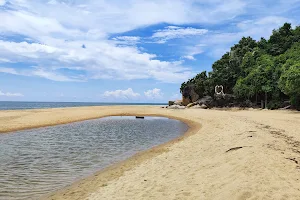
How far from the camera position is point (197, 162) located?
12.0 metres

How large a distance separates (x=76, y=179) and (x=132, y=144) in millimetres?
9228

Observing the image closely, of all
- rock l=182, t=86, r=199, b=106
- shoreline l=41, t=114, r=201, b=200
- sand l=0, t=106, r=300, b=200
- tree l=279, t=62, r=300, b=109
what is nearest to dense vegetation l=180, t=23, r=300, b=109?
tree l=279, t=62, r=300, b=109

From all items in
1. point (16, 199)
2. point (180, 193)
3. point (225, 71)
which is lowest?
point (16, 199)

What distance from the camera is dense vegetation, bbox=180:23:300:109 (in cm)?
4196

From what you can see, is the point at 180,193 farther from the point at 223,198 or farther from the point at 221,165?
the point at 221,165

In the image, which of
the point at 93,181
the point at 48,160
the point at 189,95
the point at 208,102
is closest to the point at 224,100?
the point at 208,102

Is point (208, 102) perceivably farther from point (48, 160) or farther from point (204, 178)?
point (204, 178)

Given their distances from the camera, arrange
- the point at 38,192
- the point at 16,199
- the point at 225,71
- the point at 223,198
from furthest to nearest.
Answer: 1. the point at 225,71
2. the point at 38,192
3. the point at 16,199
4. the point at 223,198

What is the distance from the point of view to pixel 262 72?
52531 millimetres

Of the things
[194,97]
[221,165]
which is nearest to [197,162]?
[221,165]

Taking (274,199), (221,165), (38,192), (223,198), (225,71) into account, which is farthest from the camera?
(225,71)

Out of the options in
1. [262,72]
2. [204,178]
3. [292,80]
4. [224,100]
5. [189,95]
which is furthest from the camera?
[189,95]

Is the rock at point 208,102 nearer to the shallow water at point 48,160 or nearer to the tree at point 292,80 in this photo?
the tree at point 292,80

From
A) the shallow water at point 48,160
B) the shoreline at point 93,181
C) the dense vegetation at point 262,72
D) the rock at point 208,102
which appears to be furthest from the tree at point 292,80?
the shoreline at point 93,181
